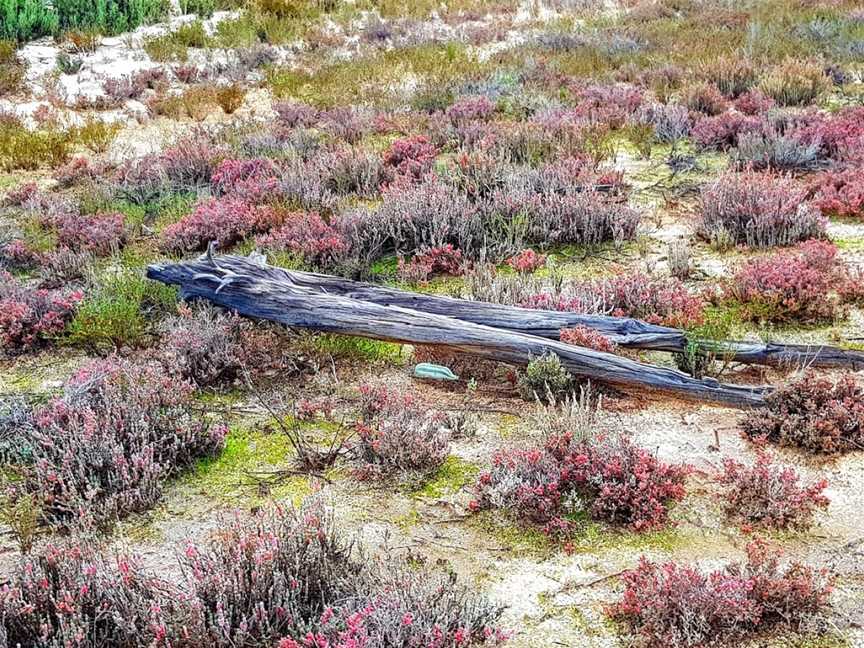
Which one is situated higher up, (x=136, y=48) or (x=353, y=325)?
(x=136, y=48)

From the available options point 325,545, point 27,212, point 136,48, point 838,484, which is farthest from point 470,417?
point 136,48

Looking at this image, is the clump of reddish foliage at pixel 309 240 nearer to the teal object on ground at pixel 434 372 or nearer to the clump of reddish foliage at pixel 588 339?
the teal object on ground at pixel 434 372

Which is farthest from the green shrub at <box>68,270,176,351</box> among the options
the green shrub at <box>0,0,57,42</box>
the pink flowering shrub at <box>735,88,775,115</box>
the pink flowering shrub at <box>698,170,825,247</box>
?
the green shrub at <box>0,0,57,42</box>

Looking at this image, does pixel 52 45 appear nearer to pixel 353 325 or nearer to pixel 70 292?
pixel 70 292

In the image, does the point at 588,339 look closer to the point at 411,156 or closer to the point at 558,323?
the point at 558,323

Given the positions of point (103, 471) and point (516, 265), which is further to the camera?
point (516, 265)

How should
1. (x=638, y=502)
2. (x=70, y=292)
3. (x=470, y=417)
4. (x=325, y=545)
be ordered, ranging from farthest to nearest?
(x=70, y=292) < (x=470, y=417) < (x=638, y=502) < (x=325, y=545)
